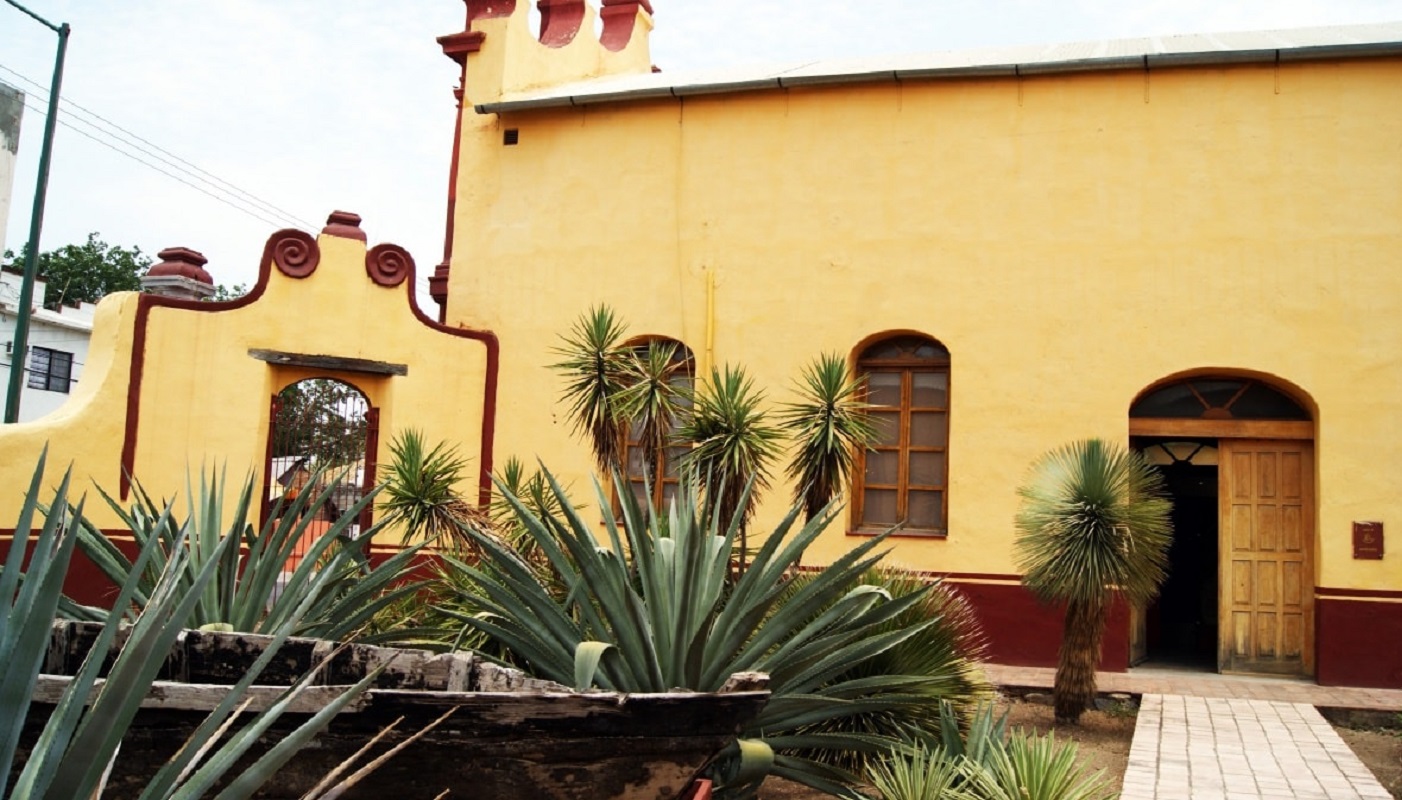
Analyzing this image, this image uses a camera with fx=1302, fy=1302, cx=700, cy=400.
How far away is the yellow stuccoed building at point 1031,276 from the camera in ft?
37.9

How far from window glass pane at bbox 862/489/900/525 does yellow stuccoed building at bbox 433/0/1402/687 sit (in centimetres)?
2

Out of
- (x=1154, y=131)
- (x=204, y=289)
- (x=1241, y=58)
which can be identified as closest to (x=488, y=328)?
(x=204, y=289)

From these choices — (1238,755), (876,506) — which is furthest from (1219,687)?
(876,506)

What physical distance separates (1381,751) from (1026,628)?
3309 millimetres

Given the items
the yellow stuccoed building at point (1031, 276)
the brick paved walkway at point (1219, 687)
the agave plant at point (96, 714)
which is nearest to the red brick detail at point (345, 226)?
the yellow stuccoed building at point (1031, 276)

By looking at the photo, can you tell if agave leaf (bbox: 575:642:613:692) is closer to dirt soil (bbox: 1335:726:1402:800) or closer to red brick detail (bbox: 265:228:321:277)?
dirt soil (bbox: 1335:726:1402:800)

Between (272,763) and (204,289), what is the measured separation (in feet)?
40.8

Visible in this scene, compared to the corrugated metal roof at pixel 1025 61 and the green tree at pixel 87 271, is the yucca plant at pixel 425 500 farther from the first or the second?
the green tree at pixel 87 271

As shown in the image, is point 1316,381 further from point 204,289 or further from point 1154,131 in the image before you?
point 204,289

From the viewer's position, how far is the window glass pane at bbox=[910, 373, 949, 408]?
12719 millimetres

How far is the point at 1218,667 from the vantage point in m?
11.8

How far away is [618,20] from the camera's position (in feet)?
57.3

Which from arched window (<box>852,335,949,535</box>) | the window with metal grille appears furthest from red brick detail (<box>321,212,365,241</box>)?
the window with metal grille

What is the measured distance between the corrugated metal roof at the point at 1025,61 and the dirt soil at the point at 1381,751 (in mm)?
5947
